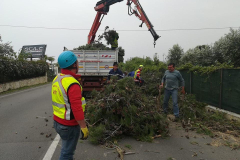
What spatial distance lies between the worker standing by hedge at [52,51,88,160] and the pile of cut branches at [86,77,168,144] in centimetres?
181

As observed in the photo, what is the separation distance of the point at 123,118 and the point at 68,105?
8.52 ft

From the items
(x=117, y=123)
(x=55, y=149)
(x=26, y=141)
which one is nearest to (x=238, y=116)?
(x=117, y=123)

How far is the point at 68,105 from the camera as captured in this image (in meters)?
2.54

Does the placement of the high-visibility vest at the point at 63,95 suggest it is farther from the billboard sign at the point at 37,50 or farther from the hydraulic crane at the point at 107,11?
the billboard sign at the point at 37,50

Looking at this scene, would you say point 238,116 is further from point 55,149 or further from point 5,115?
point 5,115

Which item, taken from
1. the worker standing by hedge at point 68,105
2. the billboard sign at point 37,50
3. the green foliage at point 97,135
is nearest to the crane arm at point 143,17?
the green foliage at point 97,135

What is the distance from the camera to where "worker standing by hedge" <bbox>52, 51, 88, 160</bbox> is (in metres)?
2.47

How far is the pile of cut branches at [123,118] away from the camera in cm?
470

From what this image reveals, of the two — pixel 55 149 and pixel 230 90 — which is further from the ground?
pixel 230 90

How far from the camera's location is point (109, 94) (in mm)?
5367

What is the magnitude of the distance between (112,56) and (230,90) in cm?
569

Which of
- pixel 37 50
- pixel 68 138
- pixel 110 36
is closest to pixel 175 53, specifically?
pixel 110 36

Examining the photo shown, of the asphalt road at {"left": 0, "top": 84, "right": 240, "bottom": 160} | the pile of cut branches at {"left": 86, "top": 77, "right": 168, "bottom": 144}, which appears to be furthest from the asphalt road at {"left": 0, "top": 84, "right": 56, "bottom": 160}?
the pile of cut branches at {"left": 86, "top": 77, "right": 168, "bottom": 144}

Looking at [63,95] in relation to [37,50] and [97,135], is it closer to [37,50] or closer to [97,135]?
[97,135]
